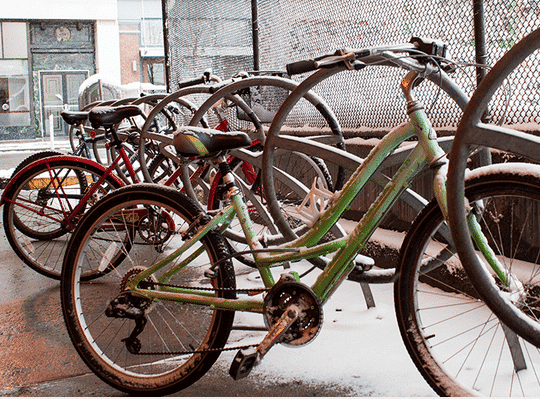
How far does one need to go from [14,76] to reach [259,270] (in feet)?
79.8

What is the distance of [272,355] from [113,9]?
973 inches

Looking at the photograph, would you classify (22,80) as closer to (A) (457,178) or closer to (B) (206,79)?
(B) (206,79)

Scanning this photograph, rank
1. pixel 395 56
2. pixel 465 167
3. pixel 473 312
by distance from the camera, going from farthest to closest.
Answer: pixel 473 312
pixel 395 56
pixel 465 167

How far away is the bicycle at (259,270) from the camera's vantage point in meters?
2.04

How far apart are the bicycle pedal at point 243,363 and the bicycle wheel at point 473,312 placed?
21.5 inches

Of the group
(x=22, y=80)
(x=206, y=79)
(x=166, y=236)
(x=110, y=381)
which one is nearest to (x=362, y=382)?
(x=110, y=381)

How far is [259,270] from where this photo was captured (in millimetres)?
2416

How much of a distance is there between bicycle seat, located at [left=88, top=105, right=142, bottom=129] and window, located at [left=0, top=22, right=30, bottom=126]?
71.5 feet

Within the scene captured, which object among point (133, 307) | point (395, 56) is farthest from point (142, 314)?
point (395, 56)

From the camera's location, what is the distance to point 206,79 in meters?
4.54

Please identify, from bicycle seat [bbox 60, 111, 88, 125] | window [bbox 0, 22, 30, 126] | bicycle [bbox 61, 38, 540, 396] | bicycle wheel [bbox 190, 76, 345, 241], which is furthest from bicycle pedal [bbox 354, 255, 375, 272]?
window [bbox 0, 22, 30, 126]

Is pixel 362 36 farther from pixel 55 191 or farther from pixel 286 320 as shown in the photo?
pixel 286 320

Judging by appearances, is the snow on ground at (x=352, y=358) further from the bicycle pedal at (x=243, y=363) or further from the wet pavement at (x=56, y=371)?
the bicycle pedal at (x=243, y=363)

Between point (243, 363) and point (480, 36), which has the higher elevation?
point (480, 36)
